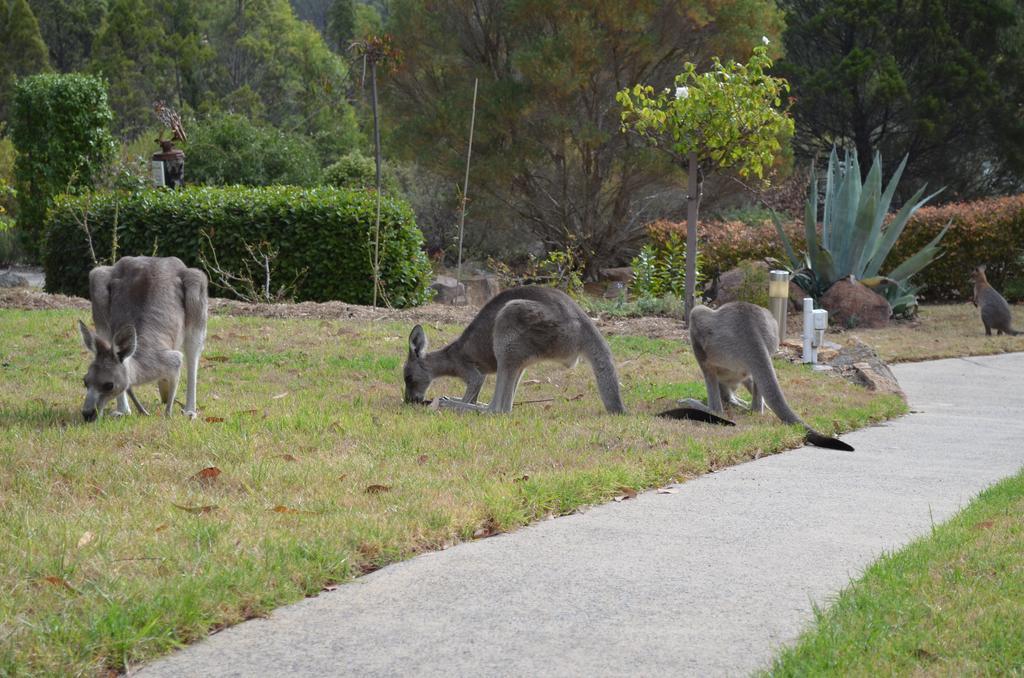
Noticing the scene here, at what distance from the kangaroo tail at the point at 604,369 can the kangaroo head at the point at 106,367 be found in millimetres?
3373

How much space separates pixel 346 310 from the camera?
1520 cm

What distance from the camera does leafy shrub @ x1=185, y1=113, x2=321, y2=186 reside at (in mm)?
29547

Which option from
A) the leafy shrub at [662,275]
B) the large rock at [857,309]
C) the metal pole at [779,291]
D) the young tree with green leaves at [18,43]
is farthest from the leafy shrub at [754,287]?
the young tree with green leaves at [18,43]

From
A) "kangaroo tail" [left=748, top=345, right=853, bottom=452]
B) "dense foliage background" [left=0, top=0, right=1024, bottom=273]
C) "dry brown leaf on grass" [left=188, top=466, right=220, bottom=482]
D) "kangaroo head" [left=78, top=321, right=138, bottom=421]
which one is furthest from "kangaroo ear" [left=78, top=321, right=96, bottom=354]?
"dense foliage background" [left=0, top=0, right=1024, bottom=273]

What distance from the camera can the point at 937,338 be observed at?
645 inches

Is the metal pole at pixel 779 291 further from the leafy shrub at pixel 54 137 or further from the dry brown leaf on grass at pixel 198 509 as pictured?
the leafy shrub at pixel 54 137

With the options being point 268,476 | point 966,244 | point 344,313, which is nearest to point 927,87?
point 966,244

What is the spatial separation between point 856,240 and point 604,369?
1004 centimetres

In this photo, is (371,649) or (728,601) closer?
(371,649)

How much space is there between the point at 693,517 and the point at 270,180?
2536 cm

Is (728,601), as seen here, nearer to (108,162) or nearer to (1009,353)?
(1009,353)

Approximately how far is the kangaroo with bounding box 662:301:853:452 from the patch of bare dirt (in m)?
4.80

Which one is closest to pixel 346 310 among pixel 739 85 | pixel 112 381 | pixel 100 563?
pixel 739 85

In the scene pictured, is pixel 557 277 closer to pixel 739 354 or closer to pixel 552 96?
pixel 739 354
